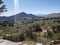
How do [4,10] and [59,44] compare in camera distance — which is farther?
[4,10]

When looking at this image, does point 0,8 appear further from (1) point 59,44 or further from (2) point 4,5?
(1) point 59,44

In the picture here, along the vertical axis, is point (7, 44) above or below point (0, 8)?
below

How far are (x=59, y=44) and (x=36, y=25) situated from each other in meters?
21.4

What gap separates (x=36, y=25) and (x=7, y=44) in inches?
951

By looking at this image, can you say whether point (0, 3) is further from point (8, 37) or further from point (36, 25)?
point (36, 25)

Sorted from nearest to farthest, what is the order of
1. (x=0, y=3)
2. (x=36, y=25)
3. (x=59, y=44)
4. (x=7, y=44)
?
(x=7, y=44) < (x=59, y=44) < (x=0, y=3) < (x=36, y=25)

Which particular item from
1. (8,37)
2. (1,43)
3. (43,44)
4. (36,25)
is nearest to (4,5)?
(8,37)

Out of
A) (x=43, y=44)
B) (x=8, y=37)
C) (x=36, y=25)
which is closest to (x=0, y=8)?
(x=8, y=37)

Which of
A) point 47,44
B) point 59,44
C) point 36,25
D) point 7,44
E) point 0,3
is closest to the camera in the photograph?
point 7,44

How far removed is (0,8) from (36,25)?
20.6 meters

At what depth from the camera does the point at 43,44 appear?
12930 mm

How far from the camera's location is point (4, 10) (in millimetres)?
16172

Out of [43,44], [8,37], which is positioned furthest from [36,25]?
[43,44]

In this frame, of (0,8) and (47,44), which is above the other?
(0,8)
